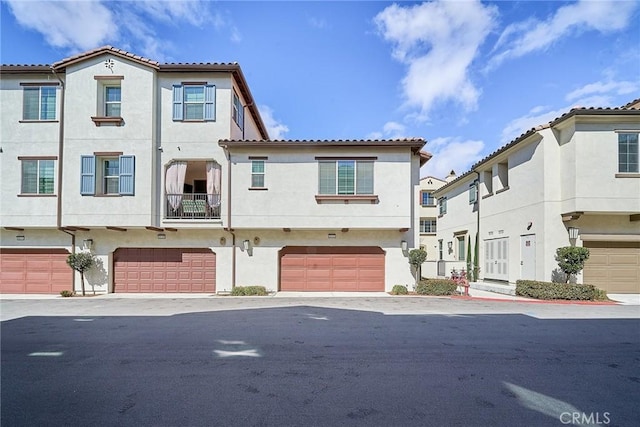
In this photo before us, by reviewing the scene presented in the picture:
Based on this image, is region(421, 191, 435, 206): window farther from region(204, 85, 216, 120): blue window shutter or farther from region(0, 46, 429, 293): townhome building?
region(204, 85, 216, 120): blue window shutter

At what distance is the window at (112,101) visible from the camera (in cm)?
1392

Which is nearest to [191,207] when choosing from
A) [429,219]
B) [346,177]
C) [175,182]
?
[175,182]

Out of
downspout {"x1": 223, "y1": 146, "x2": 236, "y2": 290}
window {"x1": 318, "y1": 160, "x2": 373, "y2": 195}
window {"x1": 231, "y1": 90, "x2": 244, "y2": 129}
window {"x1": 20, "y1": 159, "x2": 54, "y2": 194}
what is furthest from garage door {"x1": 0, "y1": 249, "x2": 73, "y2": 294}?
window {"x1": 318, "y1": 160, "x2": 373, "y2": 195}

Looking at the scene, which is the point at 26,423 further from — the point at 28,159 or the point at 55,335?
the point at 28,159

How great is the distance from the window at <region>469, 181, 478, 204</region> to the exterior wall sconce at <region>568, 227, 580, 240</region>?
632 cm

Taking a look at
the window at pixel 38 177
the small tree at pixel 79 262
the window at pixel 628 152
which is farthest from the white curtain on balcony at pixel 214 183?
the window at pixel 628 152

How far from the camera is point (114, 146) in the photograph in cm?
1359

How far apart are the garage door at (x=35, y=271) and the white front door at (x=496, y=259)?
778 inches

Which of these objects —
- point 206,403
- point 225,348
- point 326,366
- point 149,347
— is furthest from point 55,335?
point 326,366

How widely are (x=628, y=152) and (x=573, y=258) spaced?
459 centimetres

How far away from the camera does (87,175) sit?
13445 millimetres

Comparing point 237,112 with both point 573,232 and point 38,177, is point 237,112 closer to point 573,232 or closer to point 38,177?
point 38,177

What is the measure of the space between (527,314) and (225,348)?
8.63 m

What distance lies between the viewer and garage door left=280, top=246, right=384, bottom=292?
1452 cm
